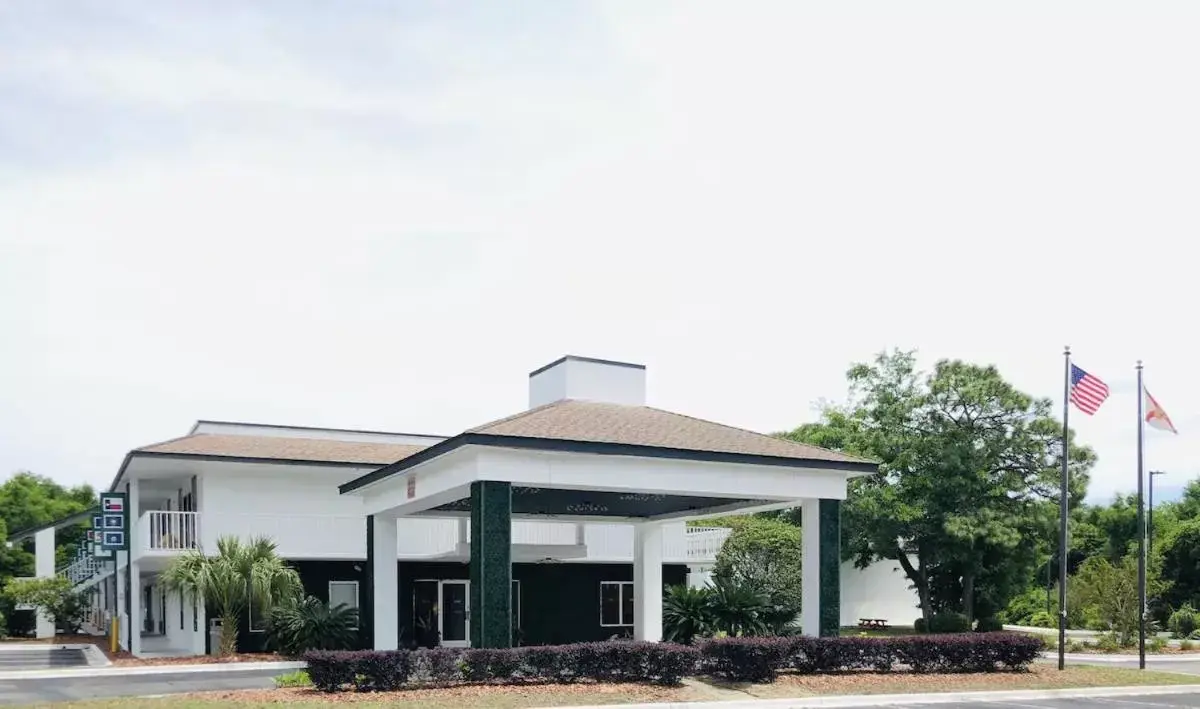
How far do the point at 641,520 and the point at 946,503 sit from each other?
14.2 meters

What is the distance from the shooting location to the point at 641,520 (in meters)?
35.8

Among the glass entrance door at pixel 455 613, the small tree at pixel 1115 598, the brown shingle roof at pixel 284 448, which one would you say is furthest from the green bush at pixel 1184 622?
the brown shingle roof at pixel 284 448

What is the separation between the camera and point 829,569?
1055 inches

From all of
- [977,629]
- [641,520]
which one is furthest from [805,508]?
[977,629]

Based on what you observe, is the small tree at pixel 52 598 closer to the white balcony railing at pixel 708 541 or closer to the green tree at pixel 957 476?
the white balcony railing at pixel 708 541

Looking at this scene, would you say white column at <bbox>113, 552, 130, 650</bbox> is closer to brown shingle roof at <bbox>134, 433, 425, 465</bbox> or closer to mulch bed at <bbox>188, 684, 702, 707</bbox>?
brown shingle roof at <bbox>134, 433, 425, 465</bbox>

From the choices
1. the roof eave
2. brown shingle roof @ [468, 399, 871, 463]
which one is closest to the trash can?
the roof eave

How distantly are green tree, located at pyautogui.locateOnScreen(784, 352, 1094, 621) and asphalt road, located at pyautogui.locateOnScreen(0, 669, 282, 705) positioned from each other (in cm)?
2519

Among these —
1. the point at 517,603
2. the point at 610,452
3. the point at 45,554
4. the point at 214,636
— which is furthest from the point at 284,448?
the point at 45,554

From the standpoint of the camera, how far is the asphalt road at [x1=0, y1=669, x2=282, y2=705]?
72.9 feet

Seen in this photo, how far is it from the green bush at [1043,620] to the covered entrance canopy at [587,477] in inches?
1090

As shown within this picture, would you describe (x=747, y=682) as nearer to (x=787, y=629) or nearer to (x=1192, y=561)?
(x=787, y=629)

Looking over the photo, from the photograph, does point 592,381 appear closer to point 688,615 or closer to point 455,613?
point 688,615

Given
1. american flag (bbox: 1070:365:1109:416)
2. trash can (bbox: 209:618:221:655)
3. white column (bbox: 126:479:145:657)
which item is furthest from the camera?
white column (bbox: 126:479:145:657)
